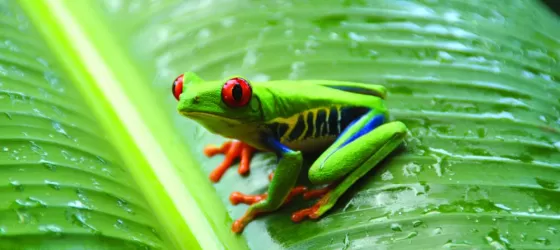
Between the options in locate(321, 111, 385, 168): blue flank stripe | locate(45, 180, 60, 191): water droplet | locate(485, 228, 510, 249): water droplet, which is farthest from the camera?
locate(321, 111, 385, 168): blue flank stripe

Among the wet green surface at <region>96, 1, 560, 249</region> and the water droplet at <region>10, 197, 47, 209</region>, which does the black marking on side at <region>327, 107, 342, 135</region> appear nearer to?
the wet green surface at <region>96, 1, 560, 249</region>

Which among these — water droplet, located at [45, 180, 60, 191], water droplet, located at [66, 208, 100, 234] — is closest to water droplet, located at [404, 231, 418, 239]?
water droplet, located at [66, 208, 100, 234]

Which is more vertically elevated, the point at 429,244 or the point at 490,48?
the point at 490,48

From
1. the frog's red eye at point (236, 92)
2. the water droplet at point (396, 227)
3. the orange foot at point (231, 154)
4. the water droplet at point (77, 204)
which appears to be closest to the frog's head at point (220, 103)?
the frog's red eye at point (236, 92)

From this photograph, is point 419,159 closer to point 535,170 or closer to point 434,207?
point 434,207

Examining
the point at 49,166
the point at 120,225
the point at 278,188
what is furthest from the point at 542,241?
the point at 49,166

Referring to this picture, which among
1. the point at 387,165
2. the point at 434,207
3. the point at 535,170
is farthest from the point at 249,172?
the point at 535,170

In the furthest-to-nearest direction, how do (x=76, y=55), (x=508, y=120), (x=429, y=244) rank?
(x=76, y=55) < (x=508, y=120) < (x=429, y=244)
